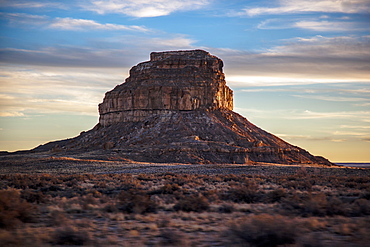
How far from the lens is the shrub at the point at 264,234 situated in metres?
9.71

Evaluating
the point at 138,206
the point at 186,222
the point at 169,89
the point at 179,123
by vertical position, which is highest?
the point at 169,89

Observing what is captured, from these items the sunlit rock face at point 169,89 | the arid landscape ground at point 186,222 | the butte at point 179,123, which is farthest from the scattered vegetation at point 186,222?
the sunlit rock face at point 169,89

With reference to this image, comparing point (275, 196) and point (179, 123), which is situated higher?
point (179, 123)

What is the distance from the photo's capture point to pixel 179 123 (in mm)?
101875

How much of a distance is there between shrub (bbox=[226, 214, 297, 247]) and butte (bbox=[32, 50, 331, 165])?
228 feet

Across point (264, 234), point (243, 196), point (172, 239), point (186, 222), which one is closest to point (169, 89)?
point (243, 196)

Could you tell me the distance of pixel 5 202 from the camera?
43.2 ft

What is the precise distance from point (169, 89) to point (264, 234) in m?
102

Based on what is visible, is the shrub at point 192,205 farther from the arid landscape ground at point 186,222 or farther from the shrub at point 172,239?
the shrub at point 172,239

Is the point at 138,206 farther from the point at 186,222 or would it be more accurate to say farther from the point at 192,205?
the point at 186,222

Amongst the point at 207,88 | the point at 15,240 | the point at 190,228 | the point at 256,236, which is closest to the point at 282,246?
the point at 256,236

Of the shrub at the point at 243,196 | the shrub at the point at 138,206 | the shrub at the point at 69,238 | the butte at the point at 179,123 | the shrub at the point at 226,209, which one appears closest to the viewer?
the shrub at the point at 69,238

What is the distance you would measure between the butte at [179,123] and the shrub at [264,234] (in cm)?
6939

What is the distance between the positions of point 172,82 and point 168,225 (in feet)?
336
